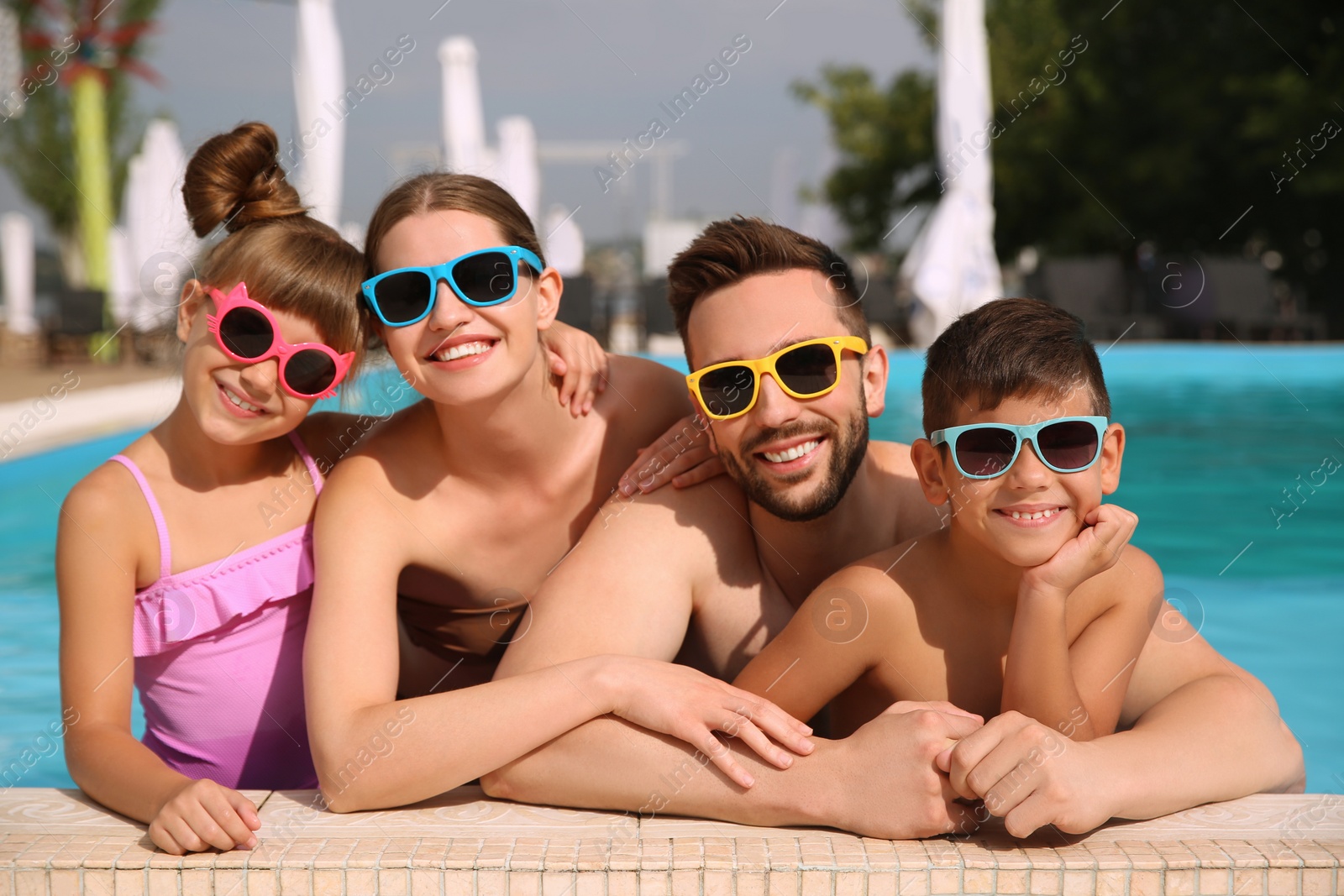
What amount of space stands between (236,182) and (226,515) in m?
0.85

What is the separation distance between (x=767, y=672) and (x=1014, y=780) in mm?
582

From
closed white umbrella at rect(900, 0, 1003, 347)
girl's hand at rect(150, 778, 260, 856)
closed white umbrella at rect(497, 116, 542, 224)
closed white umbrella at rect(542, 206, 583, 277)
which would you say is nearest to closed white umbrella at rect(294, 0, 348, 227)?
closed white umbrella at rect(497, 116, 542, 224)

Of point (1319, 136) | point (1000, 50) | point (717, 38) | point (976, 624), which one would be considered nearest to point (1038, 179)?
Result: point (1000, 50)

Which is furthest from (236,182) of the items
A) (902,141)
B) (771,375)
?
(902,141)

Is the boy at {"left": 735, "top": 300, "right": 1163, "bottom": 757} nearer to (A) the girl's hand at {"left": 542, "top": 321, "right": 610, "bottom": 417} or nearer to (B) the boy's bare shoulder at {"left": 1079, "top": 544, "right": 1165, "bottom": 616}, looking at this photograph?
(B) the boy's bare shoulder at {"left": 1079, "top": 544, "right": 1165, "bottom": 616}

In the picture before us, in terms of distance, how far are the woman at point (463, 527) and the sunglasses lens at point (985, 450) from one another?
2.03 ft

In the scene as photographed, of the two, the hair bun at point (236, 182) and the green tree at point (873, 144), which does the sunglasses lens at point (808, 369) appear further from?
the green tree at point (873, 144)

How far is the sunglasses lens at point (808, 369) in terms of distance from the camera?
2404 mm

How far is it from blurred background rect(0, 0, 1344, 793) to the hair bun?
0.10 metres

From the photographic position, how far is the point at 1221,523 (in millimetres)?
7398

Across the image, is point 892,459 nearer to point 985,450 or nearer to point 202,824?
point 985,450

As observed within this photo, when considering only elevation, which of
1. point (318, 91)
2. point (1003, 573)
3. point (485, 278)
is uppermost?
point (318, 91)

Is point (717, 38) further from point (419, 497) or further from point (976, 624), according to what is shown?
point (976, 624)

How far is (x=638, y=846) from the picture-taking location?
6.51ft
